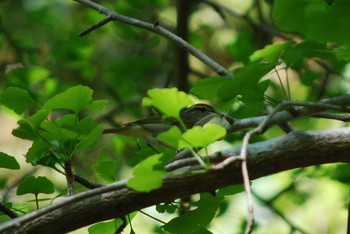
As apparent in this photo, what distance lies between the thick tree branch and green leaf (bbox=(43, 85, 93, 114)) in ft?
0.47

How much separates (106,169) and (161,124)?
22 centimetres

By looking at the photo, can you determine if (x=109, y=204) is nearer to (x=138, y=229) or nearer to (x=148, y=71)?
(x=148, y=71)

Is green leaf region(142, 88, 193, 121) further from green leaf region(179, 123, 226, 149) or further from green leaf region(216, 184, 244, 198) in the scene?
green leaf region(216, 184, 244, 198)

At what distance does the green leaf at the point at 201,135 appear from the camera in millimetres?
808

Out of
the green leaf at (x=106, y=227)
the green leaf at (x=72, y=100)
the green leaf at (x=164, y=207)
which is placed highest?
the green leaf at (x=72, y=100)

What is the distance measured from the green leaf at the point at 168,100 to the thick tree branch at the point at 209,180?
0.15m

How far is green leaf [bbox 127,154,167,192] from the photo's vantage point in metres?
0.80

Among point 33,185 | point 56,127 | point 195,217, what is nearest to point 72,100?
point 56,127

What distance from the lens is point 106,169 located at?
3.46ft

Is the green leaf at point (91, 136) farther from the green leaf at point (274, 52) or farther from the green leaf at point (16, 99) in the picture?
the green leaf at point (274, 52)

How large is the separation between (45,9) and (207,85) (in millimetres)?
1591

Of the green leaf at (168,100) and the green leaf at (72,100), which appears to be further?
the green leaf at (72,100)

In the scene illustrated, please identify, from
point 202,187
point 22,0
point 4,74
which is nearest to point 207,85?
point 202,187

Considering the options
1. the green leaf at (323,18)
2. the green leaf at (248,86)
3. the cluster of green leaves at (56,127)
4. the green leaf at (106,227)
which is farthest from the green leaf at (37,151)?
the green leaf at (323,18)
